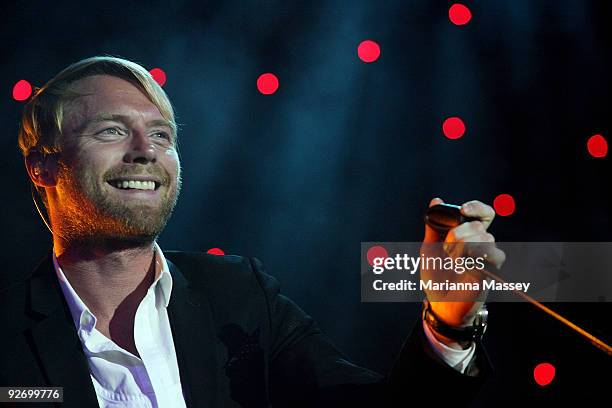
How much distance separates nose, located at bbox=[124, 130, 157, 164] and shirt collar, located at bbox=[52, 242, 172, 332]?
0.24m

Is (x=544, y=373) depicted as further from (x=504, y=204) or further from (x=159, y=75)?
(x=159, y=75)

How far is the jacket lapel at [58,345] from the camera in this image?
4.87 feet

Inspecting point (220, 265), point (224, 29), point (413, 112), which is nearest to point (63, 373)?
point (220, 265)

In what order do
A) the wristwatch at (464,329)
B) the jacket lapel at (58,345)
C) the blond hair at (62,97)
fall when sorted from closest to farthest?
1. the wristwatch at (464,329)
2. the jacket lapel at (58,345)
3. the blond hair at (62,97)

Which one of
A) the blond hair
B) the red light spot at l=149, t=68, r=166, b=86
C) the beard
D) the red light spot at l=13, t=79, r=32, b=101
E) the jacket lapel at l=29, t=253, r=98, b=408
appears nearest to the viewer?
the jacket lapel at l=29, t=253, r=98, b=408

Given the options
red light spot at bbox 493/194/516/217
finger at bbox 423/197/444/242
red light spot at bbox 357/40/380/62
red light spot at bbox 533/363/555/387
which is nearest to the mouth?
finger at bbox 423/197/444/242

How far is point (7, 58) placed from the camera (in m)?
1.96

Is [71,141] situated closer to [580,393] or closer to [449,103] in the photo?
[449,103]

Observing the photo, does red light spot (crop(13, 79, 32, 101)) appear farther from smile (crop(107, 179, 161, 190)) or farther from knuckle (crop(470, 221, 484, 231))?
knuckle (crop(470, 221, 484, 231))

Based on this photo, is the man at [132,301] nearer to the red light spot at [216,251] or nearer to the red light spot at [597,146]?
the red light spot at [216,251]

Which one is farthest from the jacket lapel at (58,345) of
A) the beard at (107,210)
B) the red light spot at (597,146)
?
the red light spot at (597,146)

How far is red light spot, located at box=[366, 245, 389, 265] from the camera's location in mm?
2127

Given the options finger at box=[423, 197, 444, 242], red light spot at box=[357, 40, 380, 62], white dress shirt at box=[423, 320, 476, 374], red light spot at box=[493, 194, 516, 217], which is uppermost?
red light spot at box=[357, 40, 380, 62]

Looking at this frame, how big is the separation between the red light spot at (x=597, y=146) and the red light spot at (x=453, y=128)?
0.47 m
